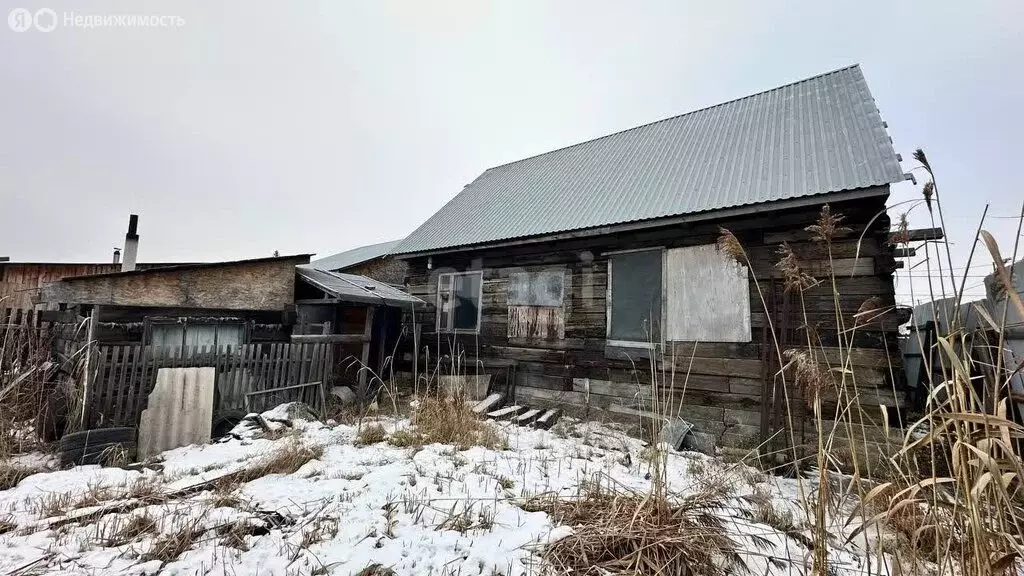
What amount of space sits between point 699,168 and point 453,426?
6460 mm

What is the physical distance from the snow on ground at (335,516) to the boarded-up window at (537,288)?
375cm

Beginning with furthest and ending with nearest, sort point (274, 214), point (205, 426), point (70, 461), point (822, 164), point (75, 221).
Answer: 1. point (274, 214)
2. point (75, 221)
3. point (822, 164)
4. point (205, 426)
5. point (70, 461)

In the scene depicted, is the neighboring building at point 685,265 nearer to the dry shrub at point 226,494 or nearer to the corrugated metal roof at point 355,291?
the corrugated metal roof at point 355,291

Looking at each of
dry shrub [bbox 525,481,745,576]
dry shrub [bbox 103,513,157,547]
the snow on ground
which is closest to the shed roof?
the snow on ground

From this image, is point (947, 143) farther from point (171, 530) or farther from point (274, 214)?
point (274, 214)

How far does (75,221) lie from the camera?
30375 millimetres

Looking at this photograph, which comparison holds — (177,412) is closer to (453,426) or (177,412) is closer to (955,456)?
(453,426)

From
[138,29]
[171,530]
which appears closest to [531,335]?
[171,530]

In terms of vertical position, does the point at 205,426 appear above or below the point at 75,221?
below

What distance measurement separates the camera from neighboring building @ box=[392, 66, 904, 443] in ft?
18.0

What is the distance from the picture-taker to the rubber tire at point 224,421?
568 cm

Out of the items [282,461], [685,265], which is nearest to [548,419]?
[685,265]

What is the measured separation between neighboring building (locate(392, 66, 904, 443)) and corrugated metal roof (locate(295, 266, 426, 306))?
0.69m

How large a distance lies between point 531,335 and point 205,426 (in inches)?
209
